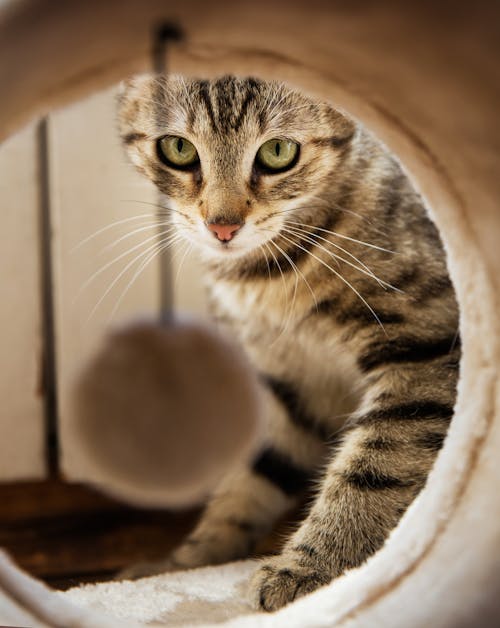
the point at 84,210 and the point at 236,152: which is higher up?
the point at 236,152

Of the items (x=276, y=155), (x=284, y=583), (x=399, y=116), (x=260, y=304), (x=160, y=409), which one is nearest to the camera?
(x=160, y=409)

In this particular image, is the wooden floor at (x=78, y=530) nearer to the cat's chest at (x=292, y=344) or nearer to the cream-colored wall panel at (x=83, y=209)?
the cream-colored wall panel at (x=83, y=209)

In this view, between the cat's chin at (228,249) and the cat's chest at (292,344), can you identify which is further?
the cat's chest at (292,344)

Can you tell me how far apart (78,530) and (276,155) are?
0.87 meters

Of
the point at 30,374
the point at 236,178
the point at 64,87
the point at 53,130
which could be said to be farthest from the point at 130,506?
the point at 64,87

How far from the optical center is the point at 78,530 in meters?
1.49

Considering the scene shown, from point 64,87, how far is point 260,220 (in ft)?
1.08

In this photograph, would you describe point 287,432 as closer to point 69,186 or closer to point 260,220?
point 260,220

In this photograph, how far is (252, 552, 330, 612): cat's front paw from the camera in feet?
2.86

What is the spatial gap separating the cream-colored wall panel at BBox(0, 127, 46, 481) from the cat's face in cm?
49

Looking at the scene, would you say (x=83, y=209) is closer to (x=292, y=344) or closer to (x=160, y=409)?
(x=292, y=344)

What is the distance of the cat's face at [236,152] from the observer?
0.96 m

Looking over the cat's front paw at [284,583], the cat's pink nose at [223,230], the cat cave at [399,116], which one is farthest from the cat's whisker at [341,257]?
the cat's front paw at [284,583]

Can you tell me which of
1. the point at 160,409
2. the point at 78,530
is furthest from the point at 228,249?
the point at 78,530
